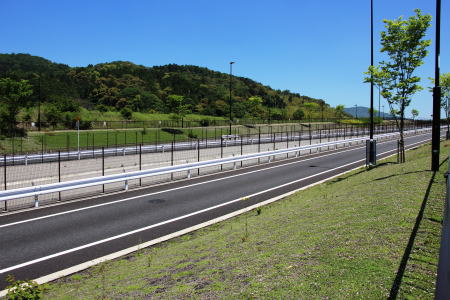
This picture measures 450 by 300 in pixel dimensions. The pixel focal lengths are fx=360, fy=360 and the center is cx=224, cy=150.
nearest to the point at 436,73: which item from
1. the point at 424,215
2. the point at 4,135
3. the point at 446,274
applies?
the point at 424,215

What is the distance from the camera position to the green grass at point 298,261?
442cm

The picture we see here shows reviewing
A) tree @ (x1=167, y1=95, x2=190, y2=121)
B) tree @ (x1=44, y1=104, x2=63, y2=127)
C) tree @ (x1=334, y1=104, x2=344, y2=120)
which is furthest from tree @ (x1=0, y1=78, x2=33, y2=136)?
tree @ (x1=334, y1=104, x2=344, y2=120)

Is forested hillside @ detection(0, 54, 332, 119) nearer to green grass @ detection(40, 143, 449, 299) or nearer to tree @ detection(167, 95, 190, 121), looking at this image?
tree @ detection(167, 95, 190, 121)

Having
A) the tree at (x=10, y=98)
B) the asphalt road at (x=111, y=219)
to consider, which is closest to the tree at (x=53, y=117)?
the tree at (x=10, y=98)

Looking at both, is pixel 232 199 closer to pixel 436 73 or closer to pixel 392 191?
pixel 392 191

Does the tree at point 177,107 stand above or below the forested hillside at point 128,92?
below

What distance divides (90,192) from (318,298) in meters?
13.2

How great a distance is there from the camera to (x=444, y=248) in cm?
305

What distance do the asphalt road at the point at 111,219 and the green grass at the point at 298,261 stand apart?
3.47ft

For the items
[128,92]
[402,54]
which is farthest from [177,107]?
[402,54]

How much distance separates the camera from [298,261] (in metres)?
5.40

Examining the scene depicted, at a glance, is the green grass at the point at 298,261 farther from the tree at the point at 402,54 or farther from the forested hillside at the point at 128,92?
the forested hillside at the point at 128,92

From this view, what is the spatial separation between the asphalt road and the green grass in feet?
3.47

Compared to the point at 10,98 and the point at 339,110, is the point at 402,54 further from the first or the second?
the point at 339,110
